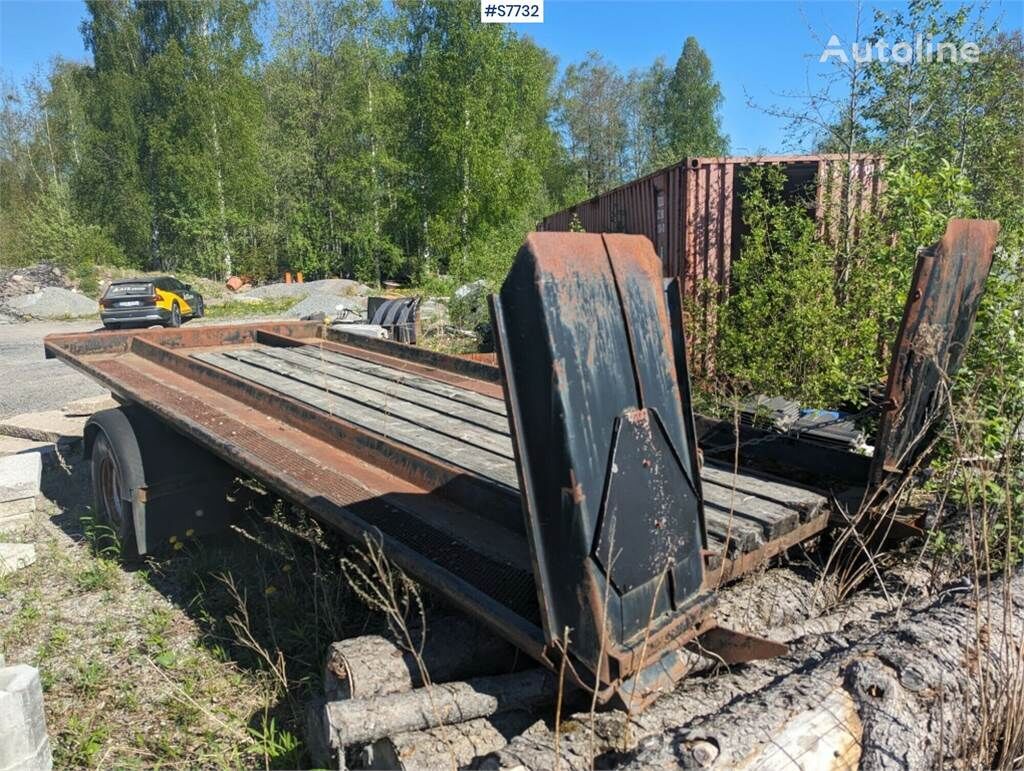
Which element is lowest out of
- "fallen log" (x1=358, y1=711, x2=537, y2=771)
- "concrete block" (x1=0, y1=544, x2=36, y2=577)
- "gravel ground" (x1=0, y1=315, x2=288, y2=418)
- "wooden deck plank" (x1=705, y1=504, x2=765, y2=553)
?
"gravel ground" (x1=0, y1=315, x2=288, y2=418)

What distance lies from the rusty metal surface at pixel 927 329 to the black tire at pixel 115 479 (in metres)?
3.70

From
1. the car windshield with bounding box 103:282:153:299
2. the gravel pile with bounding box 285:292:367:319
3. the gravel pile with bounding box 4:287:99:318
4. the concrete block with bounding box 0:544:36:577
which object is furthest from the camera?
the gravel pile with bounding box 4:287:99:318

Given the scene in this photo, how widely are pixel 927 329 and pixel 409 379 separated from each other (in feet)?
9.54

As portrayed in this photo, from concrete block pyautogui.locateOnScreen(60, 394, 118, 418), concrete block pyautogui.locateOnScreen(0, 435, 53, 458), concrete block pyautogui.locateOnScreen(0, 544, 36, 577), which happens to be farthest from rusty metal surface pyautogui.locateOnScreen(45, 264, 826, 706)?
concrete block pyautogui.locateOnScreen(60, 394, 118, 418)

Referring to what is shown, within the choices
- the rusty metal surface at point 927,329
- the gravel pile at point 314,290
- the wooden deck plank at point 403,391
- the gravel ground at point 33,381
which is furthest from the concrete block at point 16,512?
the gravel pile at point 314,290

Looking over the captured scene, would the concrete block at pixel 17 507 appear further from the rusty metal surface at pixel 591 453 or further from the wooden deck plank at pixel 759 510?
the rusty metal surface at pixel 591 453

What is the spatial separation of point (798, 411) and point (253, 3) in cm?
3384

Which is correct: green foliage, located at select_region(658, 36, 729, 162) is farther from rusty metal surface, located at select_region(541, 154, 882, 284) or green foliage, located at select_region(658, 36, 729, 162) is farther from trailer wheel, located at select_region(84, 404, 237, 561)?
trailer wheel, located at select_region(84, 404, 237, 561)

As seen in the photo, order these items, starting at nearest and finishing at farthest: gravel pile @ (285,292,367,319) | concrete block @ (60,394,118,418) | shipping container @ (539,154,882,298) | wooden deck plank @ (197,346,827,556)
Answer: wooden deck plank @ (197,346,827,556)
shipping container @ (539,154,882,298)
concrete block @ (60,394,118,418)
gravel pile @ (285,292,367,319)

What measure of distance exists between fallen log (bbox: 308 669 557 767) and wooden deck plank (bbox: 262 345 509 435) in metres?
1.44

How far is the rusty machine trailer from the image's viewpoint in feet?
5.30

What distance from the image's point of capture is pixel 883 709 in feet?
5.75

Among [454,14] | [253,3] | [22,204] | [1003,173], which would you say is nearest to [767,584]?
[1003,173]

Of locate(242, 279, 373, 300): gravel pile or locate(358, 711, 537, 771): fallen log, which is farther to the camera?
locate(242, 279, 373, 300): gravel pile
